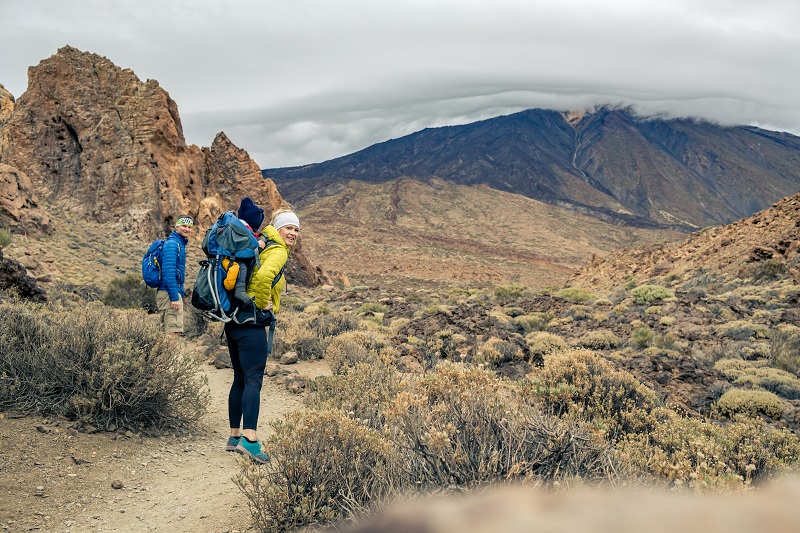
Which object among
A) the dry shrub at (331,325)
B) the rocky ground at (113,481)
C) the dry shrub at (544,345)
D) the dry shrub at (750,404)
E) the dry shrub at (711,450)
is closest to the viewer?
the dry shrub at (711,450)

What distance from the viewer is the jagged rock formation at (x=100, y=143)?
21891 millimetres

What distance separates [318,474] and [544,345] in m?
6.98

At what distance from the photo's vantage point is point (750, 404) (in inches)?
243

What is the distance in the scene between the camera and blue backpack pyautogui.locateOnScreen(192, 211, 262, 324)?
399 centimetres

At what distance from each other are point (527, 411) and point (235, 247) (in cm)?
243

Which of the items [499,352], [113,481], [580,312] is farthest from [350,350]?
[580,312]

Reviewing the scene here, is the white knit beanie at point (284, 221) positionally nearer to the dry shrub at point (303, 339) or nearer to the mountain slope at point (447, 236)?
the dry shrub at point (303, 339)

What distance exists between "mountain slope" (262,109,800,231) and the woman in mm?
91481

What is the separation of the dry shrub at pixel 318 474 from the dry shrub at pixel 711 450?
1.48m

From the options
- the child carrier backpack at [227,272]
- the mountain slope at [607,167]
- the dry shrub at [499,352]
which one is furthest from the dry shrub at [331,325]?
the mountain slope at [607,167]

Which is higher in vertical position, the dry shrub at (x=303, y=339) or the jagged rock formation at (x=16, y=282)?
the jagged rock formation at (x=16, y=282)

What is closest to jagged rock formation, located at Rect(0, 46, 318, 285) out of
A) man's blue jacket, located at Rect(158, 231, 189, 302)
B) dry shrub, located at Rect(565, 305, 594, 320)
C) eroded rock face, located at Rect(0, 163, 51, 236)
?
eroded rock face, located at Rect(0, 163, 51, 236)

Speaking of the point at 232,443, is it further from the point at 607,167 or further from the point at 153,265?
the point at 607,167

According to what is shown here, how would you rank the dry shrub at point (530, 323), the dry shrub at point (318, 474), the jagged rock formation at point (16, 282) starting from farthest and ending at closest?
the dry shrub at point (530, 323) → the jagged rock formation at point (16, 282) → the dry shrub at point (318, 474)
